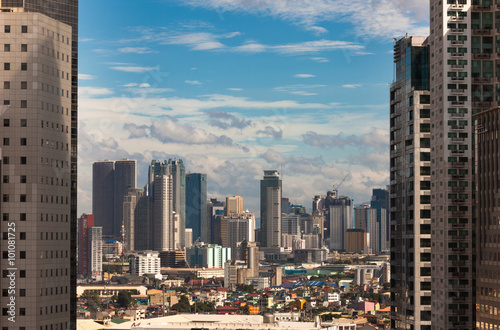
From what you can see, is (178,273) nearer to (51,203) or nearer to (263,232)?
(263,232)

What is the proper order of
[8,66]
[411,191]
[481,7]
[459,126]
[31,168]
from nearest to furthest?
[31,168] < [8,66] < [481,7] < [459,126] < [411,191]

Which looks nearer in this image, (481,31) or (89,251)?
(481,31)

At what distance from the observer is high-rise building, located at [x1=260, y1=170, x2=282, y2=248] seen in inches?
7264

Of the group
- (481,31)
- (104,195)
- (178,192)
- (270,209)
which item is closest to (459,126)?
(481,31)

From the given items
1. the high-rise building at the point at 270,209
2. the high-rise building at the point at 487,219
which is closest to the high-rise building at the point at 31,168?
the high-rise building at the point at 487,219

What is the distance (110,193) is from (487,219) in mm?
144611

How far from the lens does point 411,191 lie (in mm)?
39688

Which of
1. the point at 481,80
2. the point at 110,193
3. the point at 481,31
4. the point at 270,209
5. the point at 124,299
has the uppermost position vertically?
the point at 481,31

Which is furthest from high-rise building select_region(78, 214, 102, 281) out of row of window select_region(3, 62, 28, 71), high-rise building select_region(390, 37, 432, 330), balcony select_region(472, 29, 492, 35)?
balcony select_region(472, 29, 492, 35)

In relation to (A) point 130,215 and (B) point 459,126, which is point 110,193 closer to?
(A) point 130,215

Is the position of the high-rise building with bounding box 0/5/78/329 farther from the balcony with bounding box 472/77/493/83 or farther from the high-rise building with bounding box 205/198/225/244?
the high-rise building with bounding box 205/198/225/244

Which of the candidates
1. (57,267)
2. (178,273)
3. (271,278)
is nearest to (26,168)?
(57,267)

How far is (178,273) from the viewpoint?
168 m

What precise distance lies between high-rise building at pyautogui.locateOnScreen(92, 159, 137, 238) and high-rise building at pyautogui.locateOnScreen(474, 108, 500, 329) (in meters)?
139
